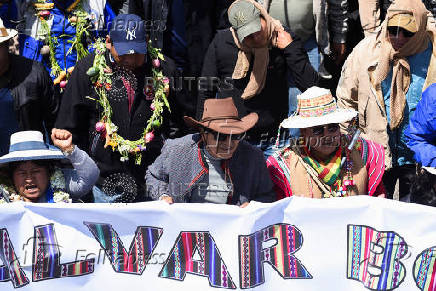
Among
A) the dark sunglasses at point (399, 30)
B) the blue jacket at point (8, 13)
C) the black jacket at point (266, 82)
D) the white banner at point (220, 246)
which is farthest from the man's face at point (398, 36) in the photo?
the blue jacket at point (8, 13)

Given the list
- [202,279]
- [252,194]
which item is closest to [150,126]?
[252,194]

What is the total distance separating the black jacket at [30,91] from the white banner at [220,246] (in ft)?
5.66

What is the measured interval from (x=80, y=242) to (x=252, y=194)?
1319mm

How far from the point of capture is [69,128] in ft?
27.7

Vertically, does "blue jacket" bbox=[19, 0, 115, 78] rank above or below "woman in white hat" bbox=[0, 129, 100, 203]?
above

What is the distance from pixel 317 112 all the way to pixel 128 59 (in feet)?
5.28

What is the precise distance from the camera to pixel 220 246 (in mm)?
6910

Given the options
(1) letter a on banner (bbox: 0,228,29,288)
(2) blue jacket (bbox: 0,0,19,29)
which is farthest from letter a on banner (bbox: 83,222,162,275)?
(2) blue jacket (bbox: 0,0,19,29)

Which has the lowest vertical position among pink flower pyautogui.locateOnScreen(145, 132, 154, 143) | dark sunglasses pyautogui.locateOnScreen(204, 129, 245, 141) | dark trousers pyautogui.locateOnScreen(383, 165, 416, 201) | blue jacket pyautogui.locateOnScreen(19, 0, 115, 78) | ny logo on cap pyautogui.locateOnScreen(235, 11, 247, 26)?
dark trousers pyautogui.locateOnScreen(383, 165, 416, 201)

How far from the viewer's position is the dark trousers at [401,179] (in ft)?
27.1

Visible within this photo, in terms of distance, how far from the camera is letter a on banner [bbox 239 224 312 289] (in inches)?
269

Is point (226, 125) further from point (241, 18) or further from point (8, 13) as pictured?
point (8, 13)

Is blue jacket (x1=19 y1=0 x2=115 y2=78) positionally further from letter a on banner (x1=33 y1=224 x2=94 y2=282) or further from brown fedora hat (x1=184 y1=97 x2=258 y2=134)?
letter a on banner (x1=33 y1=224 x2=94 y2=282)

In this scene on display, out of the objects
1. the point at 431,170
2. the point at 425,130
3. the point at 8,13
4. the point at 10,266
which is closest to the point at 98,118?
the point at 8,13
